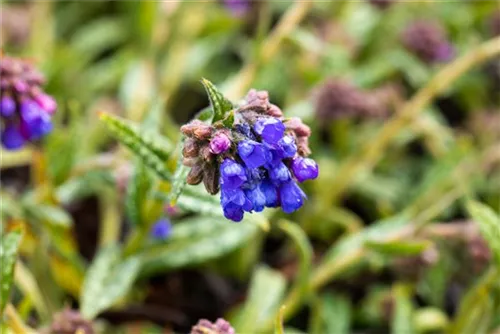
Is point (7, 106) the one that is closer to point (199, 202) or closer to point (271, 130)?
point (199, 202)

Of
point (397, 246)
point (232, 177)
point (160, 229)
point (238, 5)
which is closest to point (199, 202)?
point (160, 229)

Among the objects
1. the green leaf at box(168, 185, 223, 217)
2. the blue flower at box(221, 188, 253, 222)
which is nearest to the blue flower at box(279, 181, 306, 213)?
the blue flower at box(221, 188, 253, 222)

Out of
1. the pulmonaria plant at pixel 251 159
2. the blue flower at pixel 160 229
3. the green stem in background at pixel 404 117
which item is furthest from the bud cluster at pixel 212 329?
the green stem in background at pixel 404 117

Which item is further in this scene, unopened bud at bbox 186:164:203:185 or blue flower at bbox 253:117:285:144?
unopened bud at bbox 186:164:203:185

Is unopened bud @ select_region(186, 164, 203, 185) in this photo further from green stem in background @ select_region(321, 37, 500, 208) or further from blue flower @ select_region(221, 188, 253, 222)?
green stem in background @ select_region(321, 37, 500, 208)

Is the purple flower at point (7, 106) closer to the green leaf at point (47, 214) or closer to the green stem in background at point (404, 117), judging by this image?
the green leaf at point (47, 214)

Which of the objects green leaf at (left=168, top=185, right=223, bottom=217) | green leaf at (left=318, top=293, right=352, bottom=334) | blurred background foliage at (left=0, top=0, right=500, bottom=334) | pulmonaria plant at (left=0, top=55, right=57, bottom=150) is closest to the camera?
green leaf at (left=168, top=185, right=223, bottom=217)
